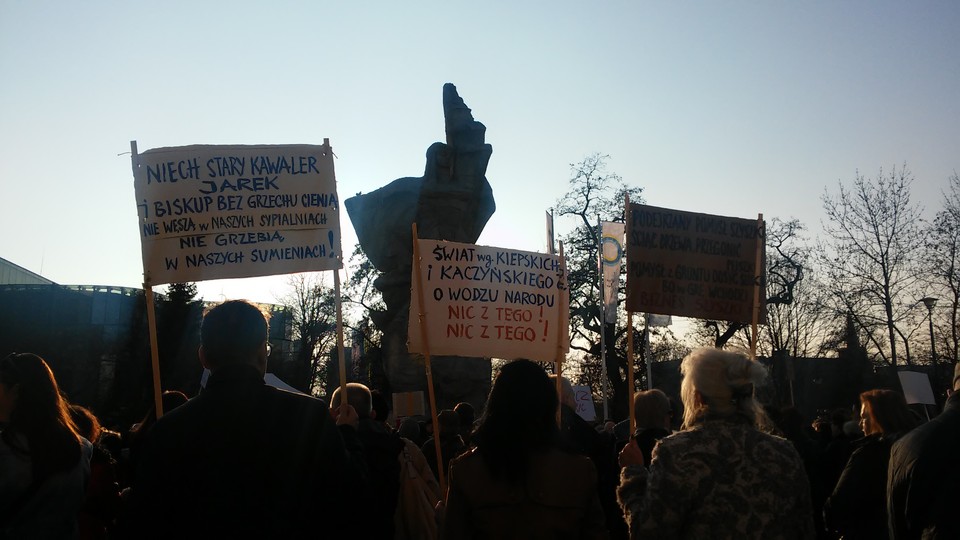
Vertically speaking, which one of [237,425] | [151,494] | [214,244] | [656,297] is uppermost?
[214,244]

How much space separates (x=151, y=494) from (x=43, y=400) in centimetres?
162

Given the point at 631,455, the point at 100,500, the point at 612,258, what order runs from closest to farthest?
the point at 631,455 → the point at 100,500 → the point at 612,258

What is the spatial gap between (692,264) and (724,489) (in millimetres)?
3608

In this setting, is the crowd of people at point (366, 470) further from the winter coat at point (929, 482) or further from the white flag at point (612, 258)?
the white flag at point (612, 258)

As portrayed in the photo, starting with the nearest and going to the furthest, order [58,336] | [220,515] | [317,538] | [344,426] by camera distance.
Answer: [220,515] < [317,538] < [344,426] < [58,336]

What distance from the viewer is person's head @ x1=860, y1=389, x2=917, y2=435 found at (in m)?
5.64

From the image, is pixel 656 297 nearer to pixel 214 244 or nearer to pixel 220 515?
pixel 214 244

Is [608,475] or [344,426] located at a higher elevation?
[344,426]

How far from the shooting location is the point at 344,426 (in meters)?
4.71

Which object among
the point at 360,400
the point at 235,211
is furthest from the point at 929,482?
the point at 235,211

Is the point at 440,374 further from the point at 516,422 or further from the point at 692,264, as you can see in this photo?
the point at 516,422

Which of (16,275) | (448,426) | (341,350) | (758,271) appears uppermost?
(16,275)

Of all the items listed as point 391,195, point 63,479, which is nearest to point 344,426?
point 63,479

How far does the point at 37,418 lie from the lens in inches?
171
